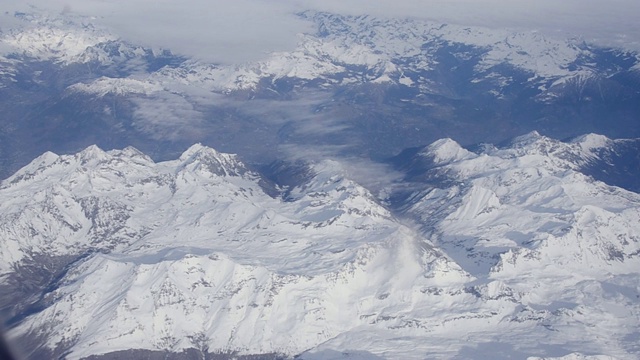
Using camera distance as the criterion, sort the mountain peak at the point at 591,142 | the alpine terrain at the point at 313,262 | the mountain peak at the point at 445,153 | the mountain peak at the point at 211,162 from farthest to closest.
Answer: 1. the mountain peak at the point at 591,142
2. the mountain peak at the point at 445,153
3. the mountain peak at the point at 211,162
4. the alpine terrain at the point at 313,262

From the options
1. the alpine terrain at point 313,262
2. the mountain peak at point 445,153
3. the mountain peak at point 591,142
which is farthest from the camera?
the mountain peak at point 591,142

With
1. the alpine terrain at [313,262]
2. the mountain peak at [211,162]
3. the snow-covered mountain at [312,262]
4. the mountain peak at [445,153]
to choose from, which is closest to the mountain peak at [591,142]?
the alpine terrain at [313,262]

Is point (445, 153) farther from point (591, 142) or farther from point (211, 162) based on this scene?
point (211, 162)

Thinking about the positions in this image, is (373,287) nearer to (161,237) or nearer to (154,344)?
(154,344)

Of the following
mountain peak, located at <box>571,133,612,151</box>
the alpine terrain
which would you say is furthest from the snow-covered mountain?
mountain peak, located at <box>571,133,612,151</box>

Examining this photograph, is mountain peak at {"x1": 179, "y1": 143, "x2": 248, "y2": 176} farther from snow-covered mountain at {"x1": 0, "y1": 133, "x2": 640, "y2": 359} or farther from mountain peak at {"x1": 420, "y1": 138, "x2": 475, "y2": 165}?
mountain peak at {"x1": 420, "y1": 138, "x2": 475, "y2": 165}

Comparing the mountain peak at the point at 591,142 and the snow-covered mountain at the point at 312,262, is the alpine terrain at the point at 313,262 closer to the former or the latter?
the snow-covered mountain at the point at 312,262

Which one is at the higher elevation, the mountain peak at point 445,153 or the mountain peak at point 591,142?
the mountain peak at point 591,142

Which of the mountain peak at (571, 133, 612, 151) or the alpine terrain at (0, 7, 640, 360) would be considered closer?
the alpine terrain at (0, 7, 640, 360)

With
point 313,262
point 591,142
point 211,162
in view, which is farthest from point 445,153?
point 313,262

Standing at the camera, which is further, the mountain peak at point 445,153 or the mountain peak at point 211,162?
the mountain peak at point 445,153
